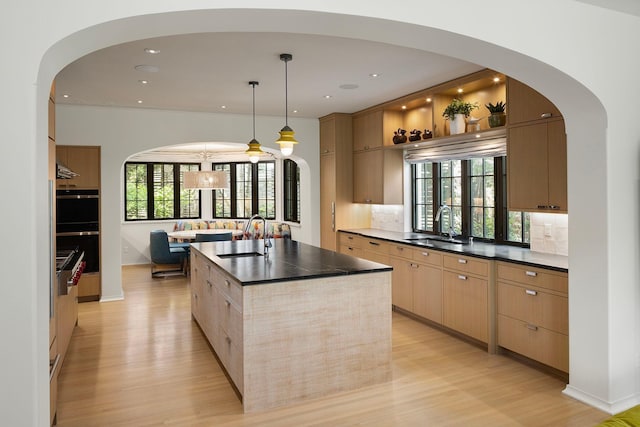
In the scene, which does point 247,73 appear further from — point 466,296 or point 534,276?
point 534,276

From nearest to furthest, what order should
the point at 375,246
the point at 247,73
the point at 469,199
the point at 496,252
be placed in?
1. the point at 496,252
2. the point at 247,73
3. the point at 469,199
4. the point at 375,246

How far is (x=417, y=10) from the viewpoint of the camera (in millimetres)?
2568

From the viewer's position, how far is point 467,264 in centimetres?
464

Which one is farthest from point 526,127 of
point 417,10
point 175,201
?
point 175,201

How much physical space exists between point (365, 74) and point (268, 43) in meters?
1.40

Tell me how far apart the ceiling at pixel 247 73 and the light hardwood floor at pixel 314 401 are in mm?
2793

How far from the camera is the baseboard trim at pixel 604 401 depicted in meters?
3.21

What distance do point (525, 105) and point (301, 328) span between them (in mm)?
2834

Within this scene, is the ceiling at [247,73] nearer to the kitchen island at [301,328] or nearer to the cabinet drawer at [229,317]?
the kitchen island at [301,328]

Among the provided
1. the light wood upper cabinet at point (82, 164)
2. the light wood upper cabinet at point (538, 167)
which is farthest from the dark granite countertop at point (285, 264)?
the light wood upper cabinet at point (82, 164)

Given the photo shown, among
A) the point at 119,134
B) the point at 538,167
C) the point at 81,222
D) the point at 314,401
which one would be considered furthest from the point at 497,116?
the point at 81,222

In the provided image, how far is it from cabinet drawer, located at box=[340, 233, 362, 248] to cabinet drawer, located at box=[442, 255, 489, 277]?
6.46ft

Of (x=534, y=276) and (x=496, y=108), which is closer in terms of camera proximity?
(x=534, y=276)

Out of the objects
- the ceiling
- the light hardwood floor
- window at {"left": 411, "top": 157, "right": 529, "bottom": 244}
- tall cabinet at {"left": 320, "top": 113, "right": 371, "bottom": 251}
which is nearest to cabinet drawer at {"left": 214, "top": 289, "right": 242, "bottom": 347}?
the light hardwood floor
